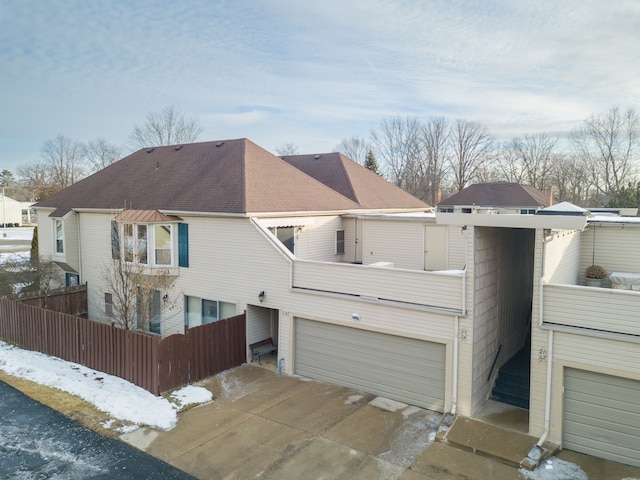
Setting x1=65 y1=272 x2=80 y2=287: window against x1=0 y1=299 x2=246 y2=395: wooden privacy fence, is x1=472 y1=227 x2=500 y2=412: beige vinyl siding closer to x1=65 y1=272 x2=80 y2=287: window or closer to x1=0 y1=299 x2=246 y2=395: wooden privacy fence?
x1=0 y1=299 x2=246 y2=395: wooden privacy fence

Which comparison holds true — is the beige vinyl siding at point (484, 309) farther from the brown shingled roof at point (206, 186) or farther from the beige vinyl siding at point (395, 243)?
the brown shingled roof at point (206, 186)

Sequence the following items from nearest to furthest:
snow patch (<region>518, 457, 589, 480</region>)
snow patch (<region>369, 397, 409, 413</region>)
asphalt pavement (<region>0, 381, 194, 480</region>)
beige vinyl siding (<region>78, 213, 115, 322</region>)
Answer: snow patch (<region>518, 457, 589, 480</region>), asphalt pavement (<region>0, 381, 194, 480</region>), snow patch (<region>369, 397, 409, 413</region>), beige vinyl siding (<region>78, 213, 115, 322</region>)

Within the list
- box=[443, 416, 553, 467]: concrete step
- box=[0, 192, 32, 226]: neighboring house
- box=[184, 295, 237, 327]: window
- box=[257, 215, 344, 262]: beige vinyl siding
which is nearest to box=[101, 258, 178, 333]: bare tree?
box=[184, 295, 237, 327]: window

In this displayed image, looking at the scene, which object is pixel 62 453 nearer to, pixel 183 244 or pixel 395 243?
pixel 183 244

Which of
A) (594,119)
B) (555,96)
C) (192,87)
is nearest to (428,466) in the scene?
(192,87)

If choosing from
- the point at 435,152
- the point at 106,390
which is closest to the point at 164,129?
the point at 435,152

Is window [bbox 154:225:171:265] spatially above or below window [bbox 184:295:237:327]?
above

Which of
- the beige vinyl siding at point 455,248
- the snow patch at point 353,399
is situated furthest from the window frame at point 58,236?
the beige vinyl siding at point 455,248
